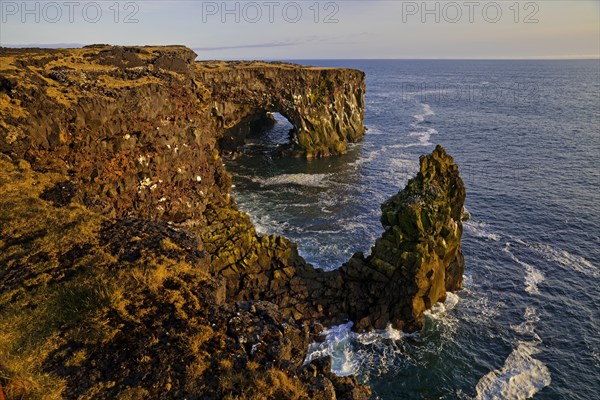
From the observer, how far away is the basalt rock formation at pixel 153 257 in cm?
1278

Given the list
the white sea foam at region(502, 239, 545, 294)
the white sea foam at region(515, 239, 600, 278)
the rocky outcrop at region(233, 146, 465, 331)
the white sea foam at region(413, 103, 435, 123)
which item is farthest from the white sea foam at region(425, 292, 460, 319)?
the white sea foam at region(413, 103, 435, 123)

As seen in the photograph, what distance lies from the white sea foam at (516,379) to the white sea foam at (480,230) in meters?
18.9

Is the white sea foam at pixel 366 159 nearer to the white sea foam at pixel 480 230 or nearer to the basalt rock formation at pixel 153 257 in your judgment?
the white sea foam at pixel 480 230

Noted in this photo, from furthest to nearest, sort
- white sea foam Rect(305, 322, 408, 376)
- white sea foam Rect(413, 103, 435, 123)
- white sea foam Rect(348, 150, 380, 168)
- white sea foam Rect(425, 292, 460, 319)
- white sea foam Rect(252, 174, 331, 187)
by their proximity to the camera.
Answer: white sea foam Rect(413, 103, 435, 123)
white sea foam Rect(348, 150, 380, 168)
white sea foam Rect(252, 174, 331, 187)
white sea foam Rect(425, 292, 460, 319)
white sea foam Rect(305, 322, 408, 376)

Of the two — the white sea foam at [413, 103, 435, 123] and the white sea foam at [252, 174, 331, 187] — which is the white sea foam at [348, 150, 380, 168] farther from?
the white sea foam at [413, 103, 435, 123]

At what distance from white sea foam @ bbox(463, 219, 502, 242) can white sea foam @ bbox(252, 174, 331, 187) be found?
22.5 metres

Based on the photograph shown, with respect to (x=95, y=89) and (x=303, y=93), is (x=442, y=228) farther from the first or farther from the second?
(x=303, y=93)

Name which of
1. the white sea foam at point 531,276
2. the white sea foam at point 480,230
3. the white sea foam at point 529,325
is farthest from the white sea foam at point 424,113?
the white sea foam at point 529,325

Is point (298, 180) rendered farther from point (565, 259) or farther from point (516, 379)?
point (516, 379)

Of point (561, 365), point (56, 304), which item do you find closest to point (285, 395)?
point (56, 304)

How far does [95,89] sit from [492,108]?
122 meters

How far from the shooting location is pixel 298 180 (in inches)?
2633

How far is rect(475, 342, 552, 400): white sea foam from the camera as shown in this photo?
26.5m

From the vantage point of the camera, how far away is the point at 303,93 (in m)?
82.2
